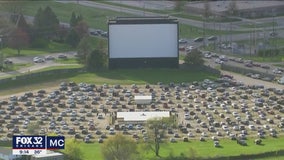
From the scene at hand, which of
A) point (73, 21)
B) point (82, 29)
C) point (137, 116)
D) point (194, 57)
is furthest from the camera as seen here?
point (73, 21)

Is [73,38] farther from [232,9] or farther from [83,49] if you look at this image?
[232,9]

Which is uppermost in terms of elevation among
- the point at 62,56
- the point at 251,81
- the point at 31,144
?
the point at 31,144

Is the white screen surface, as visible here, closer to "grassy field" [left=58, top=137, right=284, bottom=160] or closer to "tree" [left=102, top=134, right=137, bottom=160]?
"grassy field" [left=58, top=137, right=284, bottom=160]

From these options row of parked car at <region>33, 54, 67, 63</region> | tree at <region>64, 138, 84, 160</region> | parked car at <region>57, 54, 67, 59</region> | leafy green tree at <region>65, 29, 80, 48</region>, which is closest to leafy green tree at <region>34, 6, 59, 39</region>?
leafy green tree at <region>65, 29, 80, 48</region>

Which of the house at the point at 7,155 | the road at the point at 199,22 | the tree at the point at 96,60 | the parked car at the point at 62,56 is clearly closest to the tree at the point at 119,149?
the house at the point at 7,155

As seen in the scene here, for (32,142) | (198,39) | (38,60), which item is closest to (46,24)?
(38,60)

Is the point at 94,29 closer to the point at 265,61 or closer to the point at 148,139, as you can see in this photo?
the point at 265,61

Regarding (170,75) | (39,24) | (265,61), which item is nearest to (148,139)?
(170,75)
